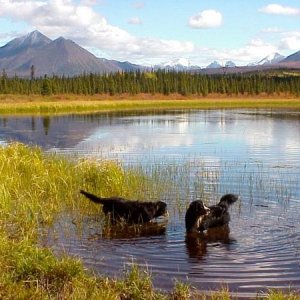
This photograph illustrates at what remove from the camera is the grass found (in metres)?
7.76

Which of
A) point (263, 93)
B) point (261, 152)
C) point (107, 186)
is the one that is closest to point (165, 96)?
point (263, 93)

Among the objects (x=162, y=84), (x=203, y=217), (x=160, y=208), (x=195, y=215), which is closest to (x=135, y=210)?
(x=160, y=208)

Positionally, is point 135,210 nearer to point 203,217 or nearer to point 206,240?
point 203,217

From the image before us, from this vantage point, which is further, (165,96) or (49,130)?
(165,96)

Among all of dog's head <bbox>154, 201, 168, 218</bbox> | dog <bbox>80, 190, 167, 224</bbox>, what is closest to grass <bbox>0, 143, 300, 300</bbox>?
dog <bbox>80, 190, 167, 224</bbox>

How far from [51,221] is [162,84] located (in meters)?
130

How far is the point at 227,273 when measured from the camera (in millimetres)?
9734

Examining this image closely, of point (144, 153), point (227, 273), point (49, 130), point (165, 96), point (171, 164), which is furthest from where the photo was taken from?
point (165, 96)

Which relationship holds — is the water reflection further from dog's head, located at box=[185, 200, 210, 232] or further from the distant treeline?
the distant treeline

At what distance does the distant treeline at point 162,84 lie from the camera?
130m

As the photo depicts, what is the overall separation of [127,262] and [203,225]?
2774 mm

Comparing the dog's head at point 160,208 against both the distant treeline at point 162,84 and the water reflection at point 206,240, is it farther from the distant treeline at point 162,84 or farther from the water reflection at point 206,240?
the distant treeline at point 162,84

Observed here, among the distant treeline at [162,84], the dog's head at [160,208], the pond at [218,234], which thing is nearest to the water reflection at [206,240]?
the pond at [218,234]

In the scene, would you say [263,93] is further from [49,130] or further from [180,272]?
[180,272]
